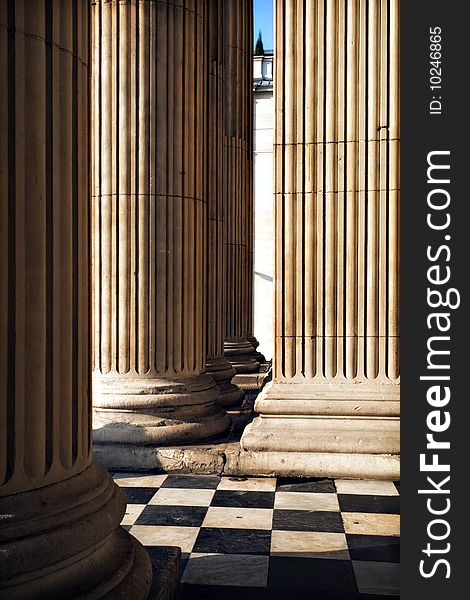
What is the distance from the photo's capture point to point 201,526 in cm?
855

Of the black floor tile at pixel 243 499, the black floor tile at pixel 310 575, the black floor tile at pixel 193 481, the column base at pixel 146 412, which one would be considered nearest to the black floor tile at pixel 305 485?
the black floor tile at pixel 243 499

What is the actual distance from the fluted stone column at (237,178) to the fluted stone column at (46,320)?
16482mm

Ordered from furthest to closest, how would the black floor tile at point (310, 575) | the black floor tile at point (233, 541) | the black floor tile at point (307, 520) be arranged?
the black floor tile at point (307, 520), the black floor tile at point (233, 541), the black floor tile at point (310, 575)

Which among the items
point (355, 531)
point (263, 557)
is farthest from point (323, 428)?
point (263, 557)

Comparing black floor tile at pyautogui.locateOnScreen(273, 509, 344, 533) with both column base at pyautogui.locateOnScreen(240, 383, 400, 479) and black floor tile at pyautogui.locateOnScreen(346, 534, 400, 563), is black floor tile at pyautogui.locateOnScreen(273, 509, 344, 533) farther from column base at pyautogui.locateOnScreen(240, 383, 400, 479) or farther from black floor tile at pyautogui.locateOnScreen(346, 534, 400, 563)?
column base at pyautogui.locateOnScreen(240, 383, 400, 479)

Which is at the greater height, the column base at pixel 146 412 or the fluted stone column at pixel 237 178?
the fluted stone column at pixel 237 178

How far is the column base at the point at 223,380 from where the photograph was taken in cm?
1602

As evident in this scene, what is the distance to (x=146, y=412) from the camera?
38.6 ft

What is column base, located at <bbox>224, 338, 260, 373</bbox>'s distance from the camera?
844 inches

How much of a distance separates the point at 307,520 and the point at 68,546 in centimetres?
461

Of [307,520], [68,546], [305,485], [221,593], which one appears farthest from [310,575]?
[305,485]

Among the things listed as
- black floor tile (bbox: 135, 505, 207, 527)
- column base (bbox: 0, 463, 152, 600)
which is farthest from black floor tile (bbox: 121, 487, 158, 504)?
column base (bbox: 0, 463, 152, 600)

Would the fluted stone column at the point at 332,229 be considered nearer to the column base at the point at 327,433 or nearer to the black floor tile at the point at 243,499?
the column base at the point at 327,433

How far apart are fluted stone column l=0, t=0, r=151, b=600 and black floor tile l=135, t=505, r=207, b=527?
135 inches
